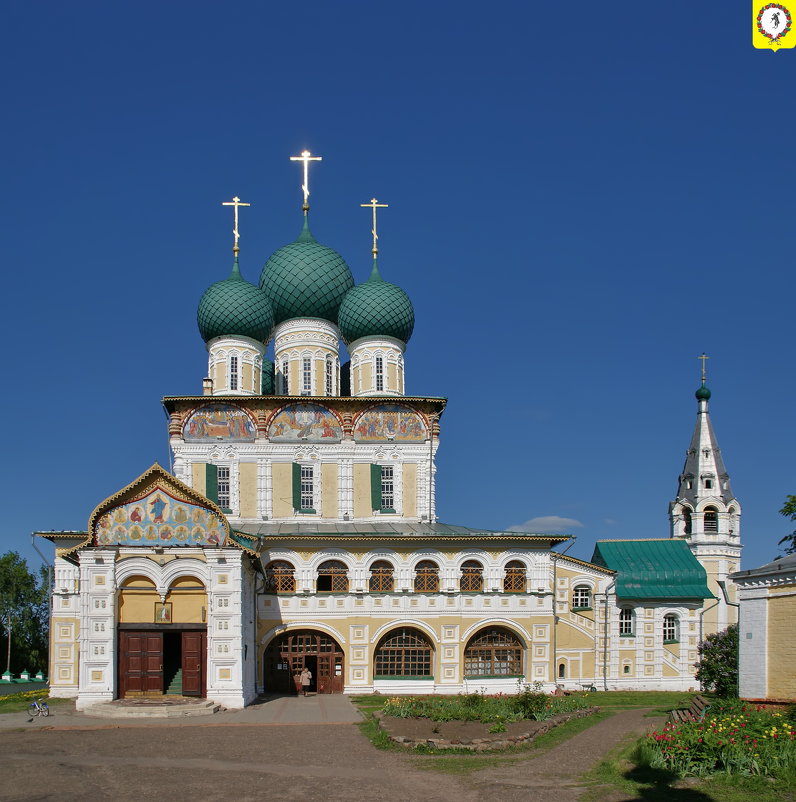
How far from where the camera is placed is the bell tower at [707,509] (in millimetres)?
39875

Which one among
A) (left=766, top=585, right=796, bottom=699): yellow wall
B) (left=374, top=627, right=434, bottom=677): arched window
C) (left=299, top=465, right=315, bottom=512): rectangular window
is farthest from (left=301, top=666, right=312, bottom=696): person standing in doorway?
(left=766, top=585, right=796, bottom=699): yellow wall

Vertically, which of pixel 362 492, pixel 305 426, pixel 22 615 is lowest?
pixel 22 615

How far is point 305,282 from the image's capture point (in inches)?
1374

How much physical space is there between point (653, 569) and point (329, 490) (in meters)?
11.3

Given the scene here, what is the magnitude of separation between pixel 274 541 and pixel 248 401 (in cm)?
547

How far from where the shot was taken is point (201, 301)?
1371 inches

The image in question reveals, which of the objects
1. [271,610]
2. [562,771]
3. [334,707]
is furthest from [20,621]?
[562,771]

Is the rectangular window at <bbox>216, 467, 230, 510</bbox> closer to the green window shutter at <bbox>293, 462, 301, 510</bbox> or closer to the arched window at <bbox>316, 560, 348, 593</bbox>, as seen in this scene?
the green window shutter at <bbox>293, 462, 301, 510</bbox>

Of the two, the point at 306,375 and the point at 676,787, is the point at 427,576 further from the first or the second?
the point at 676,787

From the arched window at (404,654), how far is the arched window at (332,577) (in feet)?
6.87

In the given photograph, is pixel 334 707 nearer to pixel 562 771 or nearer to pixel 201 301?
pixel 562 771

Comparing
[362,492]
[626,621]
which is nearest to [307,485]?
[362,492]

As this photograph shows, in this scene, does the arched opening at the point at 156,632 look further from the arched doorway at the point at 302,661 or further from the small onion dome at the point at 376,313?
the small onion dome at the point at 376,313

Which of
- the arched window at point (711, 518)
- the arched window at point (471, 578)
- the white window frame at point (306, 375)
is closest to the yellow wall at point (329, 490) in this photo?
the white window frame at point (306, 375)
